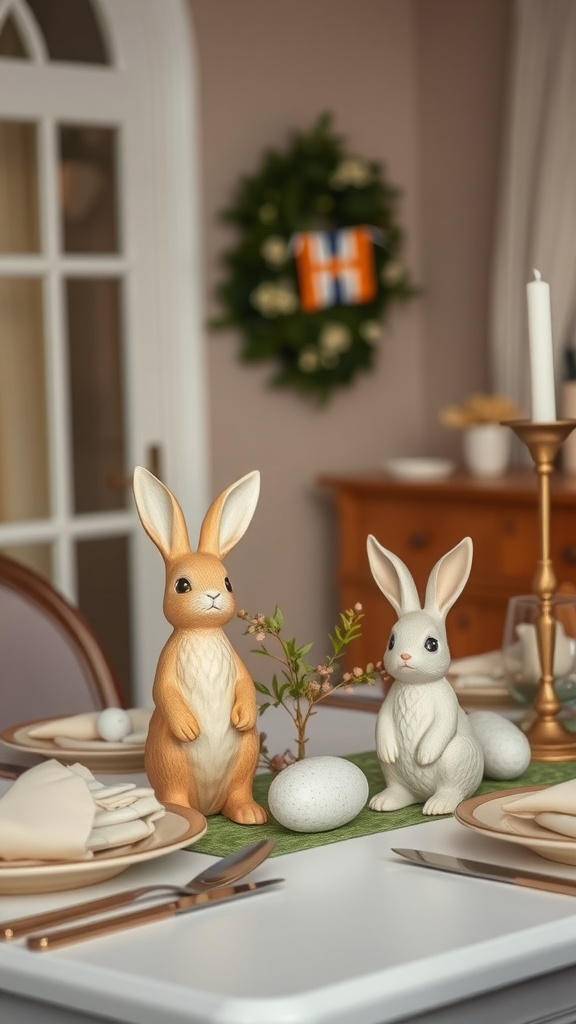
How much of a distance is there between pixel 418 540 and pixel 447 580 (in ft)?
8.05

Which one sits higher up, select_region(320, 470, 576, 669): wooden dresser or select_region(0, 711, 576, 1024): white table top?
select_region(320, 470, 576, 669): wooden dresser

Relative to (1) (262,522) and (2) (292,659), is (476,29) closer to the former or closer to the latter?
(1) (262,522)

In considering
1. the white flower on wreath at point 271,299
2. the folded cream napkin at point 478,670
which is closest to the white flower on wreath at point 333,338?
the white flower on wreath at point 271,299

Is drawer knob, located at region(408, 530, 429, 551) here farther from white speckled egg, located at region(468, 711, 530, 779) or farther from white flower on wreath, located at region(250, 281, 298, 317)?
white speckled egg, located at region(468, 711, 530, 779)

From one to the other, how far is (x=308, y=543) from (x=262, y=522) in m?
0.17

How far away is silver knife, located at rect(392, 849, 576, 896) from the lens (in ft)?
3.42

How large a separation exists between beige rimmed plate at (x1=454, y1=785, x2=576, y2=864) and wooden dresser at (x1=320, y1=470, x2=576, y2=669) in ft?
6.79

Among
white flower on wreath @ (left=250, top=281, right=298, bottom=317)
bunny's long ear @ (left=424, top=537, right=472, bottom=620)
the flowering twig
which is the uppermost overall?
white flower on wreath @ (left=250, top=281, right=298, bottom=317)

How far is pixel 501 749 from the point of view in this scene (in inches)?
52.9

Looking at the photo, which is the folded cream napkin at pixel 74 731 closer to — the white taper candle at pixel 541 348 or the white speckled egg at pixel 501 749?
the white speckled egg at pixel 501 749

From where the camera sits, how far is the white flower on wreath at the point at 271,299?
3838mm

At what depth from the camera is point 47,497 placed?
3.65m

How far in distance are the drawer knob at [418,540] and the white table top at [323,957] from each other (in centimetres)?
261

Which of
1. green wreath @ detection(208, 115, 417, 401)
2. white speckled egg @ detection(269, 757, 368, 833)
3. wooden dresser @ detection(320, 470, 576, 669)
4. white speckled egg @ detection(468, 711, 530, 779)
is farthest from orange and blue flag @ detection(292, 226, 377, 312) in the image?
white speckled egg @ detection(269, 757, 368, 833)
